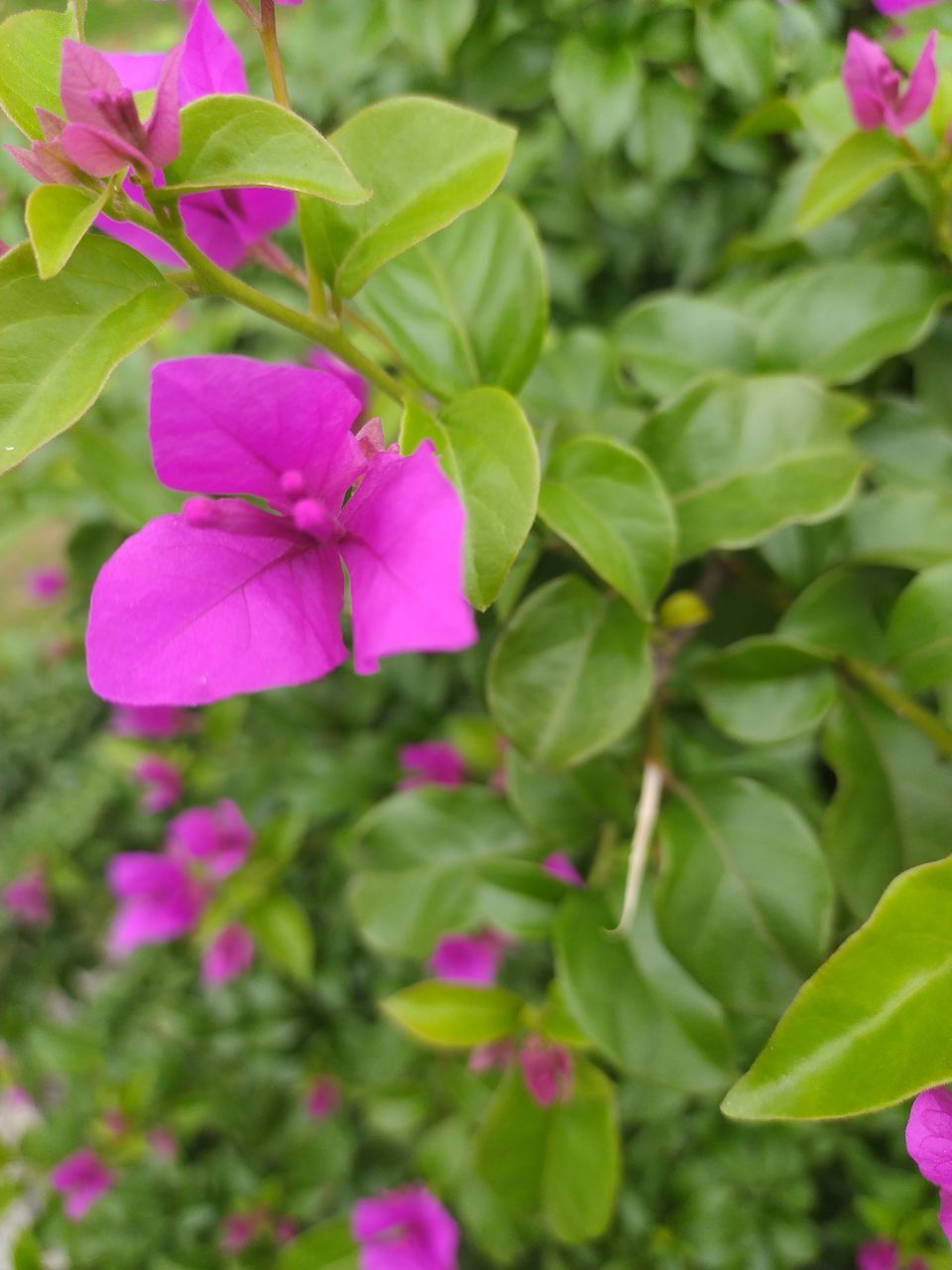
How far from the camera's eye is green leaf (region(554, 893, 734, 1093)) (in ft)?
1.73

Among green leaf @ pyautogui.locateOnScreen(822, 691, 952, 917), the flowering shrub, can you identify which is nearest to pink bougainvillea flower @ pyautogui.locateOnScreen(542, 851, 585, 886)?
the flowering shrub

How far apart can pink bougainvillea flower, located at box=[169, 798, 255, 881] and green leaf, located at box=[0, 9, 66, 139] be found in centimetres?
75

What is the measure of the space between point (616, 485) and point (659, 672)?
183 millimetres

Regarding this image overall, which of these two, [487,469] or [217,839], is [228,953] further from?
[487,469]

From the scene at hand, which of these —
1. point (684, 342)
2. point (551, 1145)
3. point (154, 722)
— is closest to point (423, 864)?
point (551, 1145)

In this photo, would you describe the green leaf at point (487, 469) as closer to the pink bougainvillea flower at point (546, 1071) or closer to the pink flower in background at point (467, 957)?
the pink bougainvillea flower at point (546, 1071)

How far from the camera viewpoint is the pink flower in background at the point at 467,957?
919 millimetres

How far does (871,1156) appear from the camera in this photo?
2.90ft

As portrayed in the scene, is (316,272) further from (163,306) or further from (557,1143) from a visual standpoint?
(557,1143)

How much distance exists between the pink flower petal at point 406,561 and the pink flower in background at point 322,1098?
0.93 m

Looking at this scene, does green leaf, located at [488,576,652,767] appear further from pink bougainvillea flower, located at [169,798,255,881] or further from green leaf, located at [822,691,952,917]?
pink bougainvillea flower, located at [169,798,255,881]

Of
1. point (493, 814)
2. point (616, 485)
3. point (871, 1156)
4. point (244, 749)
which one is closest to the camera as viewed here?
point (616, 485)

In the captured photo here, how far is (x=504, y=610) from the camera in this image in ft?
1.66

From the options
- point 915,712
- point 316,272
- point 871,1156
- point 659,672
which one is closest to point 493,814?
point 659,672
